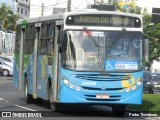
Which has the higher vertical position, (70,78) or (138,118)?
(70,78)

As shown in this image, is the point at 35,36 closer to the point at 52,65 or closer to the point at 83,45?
the point at 52,65

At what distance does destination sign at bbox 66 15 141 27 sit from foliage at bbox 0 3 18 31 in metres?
57.6

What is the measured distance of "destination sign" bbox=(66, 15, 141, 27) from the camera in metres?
16.7

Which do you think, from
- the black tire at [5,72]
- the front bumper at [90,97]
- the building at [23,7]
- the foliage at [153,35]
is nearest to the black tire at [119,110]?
the front bumper at [90,97]

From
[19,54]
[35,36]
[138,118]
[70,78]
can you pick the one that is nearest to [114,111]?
[138,118]

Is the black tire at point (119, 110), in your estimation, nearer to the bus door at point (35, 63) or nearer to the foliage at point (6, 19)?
the bus door at point (35, 63)

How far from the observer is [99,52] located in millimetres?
16391

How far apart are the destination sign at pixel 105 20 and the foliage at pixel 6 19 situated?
57.6 metres

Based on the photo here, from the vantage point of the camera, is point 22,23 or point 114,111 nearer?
point 114,111

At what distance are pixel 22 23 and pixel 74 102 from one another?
7.27 m

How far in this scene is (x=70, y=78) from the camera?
1622cm

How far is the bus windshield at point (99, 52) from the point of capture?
53.5ft

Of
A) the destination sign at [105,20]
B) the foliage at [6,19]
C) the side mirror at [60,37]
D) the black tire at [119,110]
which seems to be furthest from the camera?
the foliage at [6,19]

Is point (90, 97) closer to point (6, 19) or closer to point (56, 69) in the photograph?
point (56, 69)
